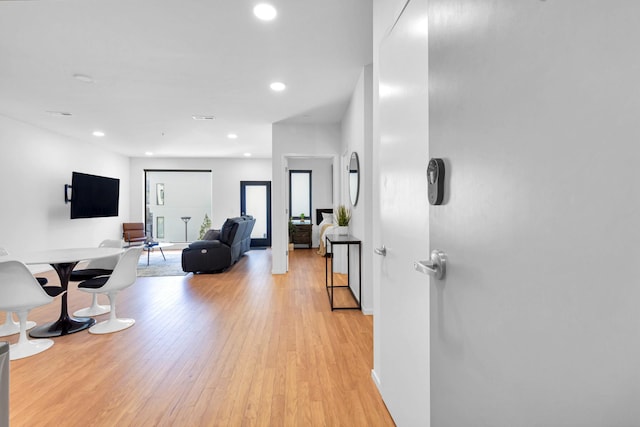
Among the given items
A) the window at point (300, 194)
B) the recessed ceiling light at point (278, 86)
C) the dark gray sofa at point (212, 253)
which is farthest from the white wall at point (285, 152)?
the window at point (300, 194)

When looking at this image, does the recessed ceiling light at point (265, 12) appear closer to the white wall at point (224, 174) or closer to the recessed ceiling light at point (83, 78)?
the recessed ceiling light at point (83, 78)

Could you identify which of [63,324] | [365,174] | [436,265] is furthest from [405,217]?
[63,324]

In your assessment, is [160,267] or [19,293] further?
[160,267]

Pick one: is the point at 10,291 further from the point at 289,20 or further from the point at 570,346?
the point at 570,346

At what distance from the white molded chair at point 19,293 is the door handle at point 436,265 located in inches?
112

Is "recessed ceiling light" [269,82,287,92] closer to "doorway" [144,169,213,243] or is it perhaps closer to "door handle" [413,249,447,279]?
"door handle" [413,249,447,279]

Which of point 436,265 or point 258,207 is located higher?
point 258,207

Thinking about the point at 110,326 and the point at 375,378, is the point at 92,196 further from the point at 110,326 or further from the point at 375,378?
the point at 375,378

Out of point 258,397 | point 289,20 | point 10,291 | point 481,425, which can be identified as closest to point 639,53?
point 481,425

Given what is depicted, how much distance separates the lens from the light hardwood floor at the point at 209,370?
5.47 feet

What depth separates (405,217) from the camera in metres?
1.34

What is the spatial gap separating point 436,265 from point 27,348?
319cm

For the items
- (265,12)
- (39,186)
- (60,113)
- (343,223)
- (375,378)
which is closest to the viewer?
(375,378)

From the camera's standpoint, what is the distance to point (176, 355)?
2.36 m
